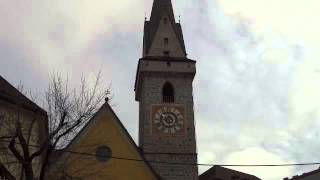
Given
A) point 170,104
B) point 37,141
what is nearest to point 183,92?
point 170,104

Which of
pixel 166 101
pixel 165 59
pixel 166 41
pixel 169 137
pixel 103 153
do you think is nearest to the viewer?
pixel 103 153

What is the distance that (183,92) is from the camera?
3938 cm

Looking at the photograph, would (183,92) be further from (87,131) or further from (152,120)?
(87,131)

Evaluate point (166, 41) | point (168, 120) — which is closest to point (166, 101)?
point (168, 120)

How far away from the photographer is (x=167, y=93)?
130 ft

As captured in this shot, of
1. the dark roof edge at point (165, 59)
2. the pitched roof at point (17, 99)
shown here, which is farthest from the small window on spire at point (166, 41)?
the pitched roof at point (17, 99)

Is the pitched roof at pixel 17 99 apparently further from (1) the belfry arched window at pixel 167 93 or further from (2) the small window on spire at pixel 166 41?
(2) the small window on spire at pixel 166 41

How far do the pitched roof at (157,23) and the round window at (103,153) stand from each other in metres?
13.0

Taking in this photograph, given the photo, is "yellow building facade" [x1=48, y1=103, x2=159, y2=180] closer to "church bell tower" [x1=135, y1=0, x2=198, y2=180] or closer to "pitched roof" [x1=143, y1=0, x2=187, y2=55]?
"church bell tower" [x1=135, y1=0, x2=198, y2=180]

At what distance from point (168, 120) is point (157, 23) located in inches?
346

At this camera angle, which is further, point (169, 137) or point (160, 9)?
point (160, 9)

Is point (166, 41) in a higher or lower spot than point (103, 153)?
higher

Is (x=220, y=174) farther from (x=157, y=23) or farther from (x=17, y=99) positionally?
(x=17, y=99)

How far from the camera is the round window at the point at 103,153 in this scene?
98.4 ft
